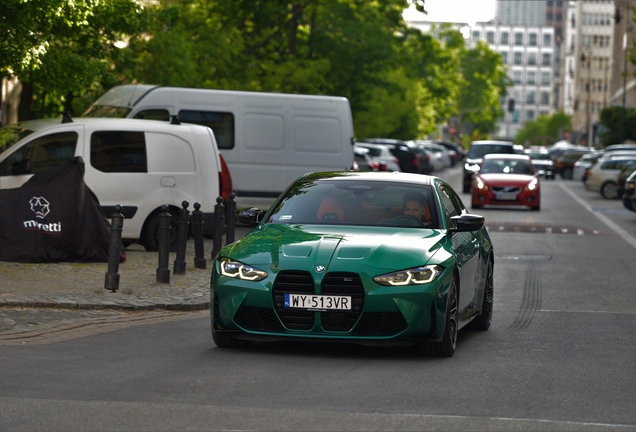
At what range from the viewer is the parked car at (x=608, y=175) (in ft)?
149

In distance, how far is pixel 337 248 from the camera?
9133 mm

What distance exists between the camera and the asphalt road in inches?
268

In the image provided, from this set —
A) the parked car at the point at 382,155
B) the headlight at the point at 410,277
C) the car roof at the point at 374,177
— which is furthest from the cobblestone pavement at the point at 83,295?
the parked car at the point at 382,155

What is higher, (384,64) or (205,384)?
(384,64)

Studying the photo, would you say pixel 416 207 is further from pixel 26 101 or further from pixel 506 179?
pixel 506 179

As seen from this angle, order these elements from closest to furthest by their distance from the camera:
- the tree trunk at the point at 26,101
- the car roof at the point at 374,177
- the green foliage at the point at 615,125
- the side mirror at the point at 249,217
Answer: the side mirror at the point at 249,217 < the car roof at the point at 374,177 < the tree trunk at the point at 26,101 < the green foliage at the point at 615,125

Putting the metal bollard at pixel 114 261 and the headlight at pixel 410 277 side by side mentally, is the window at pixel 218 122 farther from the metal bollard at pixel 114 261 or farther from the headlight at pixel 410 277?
the headlight at pixel 410 277

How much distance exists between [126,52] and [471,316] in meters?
20.0

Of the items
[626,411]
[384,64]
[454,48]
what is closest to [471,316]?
[626,411]

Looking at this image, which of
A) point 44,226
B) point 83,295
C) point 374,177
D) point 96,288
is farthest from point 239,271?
point 44,226

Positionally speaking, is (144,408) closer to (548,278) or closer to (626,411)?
(626,411)

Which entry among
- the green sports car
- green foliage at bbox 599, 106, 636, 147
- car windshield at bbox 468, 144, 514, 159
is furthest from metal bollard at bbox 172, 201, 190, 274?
green foliage at bbox 599, 106, 636, 147

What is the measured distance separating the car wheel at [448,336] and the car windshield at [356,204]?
92 centimetres

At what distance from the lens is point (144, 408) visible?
704 centimetres
